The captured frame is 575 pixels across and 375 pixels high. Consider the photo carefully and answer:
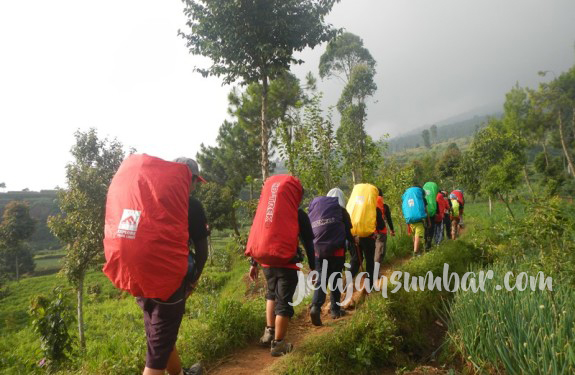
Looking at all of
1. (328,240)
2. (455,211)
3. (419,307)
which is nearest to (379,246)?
(419,307)

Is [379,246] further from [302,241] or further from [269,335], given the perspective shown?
[269,335]

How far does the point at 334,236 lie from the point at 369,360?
1.37 m

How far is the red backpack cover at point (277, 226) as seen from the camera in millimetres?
3021

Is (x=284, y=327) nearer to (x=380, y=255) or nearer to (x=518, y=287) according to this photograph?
(x=518, y=287)

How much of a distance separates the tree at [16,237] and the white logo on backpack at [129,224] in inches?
1364

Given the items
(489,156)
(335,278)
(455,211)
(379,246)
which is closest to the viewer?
(335,278)

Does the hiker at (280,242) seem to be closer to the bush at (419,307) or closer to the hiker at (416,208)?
the bush at (419,307)

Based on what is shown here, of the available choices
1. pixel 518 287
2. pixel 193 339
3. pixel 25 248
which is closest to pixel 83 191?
pixel 193 339

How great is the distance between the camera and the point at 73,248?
11.3m

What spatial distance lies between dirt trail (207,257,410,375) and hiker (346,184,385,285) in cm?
52

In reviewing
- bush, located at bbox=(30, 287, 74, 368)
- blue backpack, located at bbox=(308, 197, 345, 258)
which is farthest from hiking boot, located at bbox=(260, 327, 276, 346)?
bush, located at bbox=(30, 287, 74, 368)

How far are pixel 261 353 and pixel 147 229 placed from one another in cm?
210

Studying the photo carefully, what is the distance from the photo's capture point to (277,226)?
3055mm

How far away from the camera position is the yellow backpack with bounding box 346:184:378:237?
15.3ft
